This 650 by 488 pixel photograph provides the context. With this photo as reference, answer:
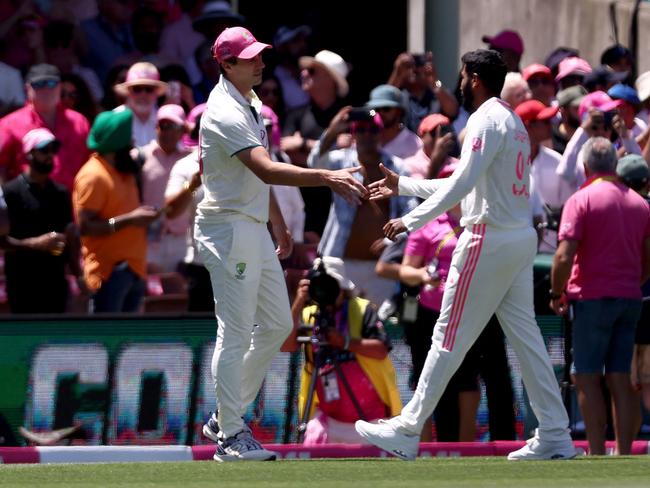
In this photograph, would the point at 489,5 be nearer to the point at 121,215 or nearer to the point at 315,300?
the point at 121,215

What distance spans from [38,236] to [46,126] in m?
1.29

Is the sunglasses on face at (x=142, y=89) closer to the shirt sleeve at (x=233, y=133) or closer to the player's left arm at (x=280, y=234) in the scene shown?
the player's left arm at (x=280, y=234)

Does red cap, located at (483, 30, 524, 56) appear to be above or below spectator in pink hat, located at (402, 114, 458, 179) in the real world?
above

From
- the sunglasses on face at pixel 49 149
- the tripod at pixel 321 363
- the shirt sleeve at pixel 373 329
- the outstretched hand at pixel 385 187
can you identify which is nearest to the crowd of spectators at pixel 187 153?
the sunglasses on face at pixel 49 149

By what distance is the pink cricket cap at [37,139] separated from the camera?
12.3 m

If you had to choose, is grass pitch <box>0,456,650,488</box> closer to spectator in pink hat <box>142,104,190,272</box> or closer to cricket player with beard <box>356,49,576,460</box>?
cricket player with beard <box>356,49,576,460</box>

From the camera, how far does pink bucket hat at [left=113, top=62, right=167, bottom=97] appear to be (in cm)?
1382

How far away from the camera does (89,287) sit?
1241 cm

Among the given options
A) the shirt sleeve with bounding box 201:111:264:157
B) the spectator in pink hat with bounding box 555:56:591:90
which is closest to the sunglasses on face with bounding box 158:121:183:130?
the spectator in pink hat with bounding box 555:56:591:90

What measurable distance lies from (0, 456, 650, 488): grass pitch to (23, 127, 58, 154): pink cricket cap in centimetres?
370

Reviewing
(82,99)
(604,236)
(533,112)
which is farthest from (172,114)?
(604,236)

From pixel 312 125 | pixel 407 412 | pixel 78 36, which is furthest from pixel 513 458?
pixel 78 36

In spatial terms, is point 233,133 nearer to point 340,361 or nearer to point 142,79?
point 340,361

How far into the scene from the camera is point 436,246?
11109mm
